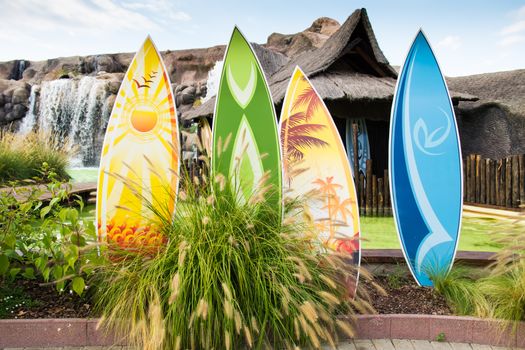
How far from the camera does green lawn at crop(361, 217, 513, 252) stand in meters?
5.32

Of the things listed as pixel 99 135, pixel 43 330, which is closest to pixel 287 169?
pixel 43 330

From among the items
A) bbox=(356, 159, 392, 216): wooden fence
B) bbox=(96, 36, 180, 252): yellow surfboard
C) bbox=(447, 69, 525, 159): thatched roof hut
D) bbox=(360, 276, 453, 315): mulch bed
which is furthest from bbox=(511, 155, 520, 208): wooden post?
bbox=(96, 36, 180, 252): yellow surfboard

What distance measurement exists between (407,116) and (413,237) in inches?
35.9

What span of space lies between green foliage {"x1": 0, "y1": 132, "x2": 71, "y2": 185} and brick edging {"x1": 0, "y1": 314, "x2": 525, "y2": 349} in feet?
21.5

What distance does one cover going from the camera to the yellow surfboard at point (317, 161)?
A: 3305mm

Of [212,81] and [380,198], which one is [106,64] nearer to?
[212,81]

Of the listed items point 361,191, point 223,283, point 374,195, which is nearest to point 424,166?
A: point 223,283

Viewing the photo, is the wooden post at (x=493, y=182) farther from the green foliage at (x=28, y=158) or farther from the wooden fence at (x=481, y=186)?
the green foliage at (x=28, y=158)

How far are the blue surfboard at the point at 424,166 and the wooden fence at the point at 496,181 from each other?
519 cm

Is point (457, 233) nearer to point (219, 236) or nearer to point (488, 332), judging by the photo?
point (488, 332)

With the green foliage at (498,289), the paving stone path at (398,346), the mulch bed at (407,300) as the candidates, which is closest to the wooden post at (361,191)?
the mulch bed at (407,300)

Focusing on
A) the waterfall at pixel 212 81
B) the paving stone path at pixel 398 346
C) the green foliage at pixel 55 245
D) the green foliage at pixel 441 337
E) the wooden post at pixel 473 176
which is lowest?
the paving stone path at pixel 398 346

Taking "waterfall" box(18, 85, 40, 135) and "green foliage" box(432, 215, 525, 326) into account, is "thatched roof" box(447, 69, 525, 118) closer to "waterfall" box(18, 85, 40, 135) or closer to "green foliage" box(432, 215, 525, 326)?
"green foliage" box(432, 215, 525, 326)

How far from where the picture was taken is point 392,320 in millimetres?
2793
